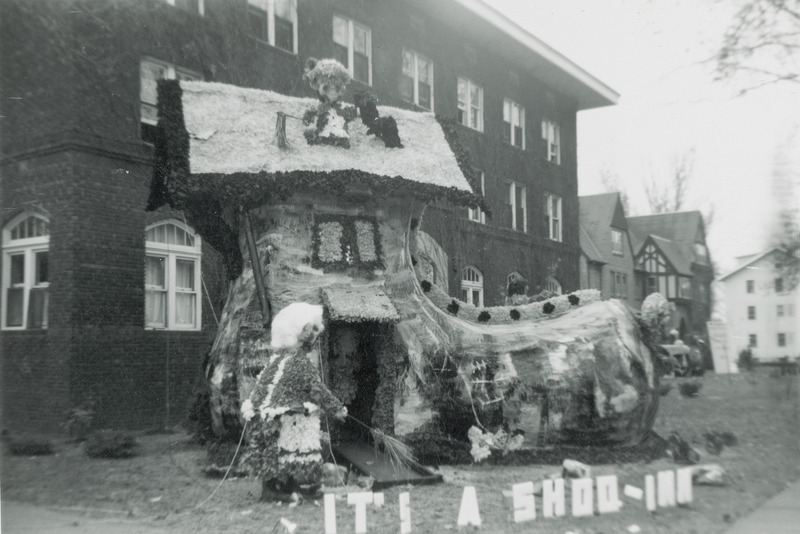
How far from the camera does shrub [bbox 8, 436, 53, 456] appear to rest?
4.86m

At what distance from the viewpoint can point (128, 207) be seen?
7.41 m

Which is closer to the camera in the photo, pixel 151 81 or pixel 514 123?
pixel 151 81

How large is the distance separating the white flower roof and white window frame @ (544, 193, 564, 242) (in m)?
1.23

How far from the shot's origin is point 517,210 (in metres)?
8.55

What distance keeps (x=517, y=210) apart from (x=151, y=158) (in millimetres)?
3889

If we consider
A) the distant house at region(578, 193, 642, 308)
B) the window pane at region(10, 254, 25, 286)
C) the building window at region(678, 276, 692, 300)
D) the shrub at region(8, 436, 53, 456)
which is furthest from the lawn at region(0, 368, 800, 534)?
the window pane at region(10, 254, 25, 286)

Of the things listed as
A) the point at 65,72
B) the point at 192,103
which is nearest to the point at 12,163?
the point at 65,72

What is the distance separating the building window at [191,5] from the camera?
661 centimetres

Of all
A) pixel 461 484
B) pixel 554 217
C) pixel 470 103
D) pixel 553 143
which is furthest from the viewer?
pixel 470 103

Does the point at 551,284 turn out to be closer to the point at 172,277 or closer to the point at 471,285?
the point at 471,285

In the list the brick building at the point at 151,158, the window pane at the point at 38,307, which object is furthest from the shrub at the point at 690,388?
the window pane at the point at 38,307

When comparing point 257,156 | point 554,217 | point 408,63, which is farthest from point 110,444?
point 554,217

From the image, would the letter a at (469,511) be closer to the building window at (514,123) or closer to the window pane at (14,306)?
the window pane at (14,306)

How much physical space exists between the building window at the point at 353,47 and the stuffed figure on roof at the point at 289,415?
2.81m
